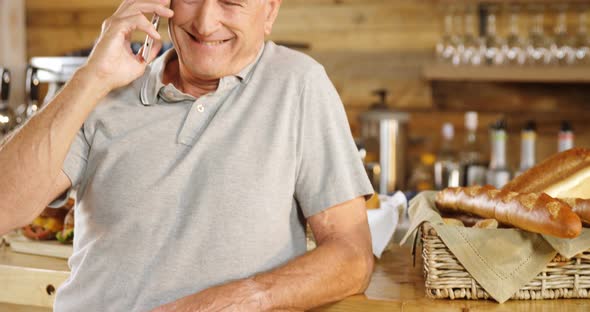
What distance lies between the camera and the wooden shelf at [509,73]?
3381 millimetres

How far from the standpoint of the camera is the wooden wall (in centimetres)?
377

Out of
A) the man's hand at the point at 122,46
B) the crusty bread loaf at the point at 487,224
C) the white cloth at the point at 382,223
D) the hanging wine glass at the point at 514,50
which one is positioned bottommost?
the white cloth at the point at 382,223

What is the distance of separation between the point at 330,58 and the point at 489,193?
2614 millimetres

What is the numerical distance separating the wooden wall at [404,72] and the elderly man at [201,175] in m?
2.52

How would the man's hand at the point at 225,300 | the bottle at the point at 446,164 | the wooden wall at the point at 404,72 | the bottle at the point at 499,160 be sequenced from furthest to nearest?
the wooden wall at the point at 404,72
the bottle at the point at 446,164
the bottle at the point at 499,160
the man's hand at the point at 225,300

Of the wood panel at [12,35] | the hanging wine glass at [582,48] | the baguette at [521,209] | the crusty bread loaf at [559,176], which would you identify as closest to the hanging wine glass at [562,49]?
the hanging wine glass at [582,48]

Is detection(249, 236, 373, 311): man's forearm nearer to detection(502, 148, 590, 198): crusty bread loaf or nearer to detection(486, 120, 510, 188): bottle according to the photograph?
detection(502, 148, 590, 198): crusty bread loaf

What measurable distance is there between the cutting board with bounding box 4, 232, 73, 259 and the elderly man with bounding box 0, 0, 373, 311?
1.14ft

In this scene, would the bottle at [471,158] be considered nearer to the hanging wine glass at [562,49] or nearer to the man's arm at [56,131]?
the hanging wine glass at [562,49]

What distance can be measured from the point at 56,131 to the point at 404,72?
2.77 m

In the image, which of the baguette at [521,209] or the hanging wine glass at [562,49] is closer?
the baguette at [521,209]

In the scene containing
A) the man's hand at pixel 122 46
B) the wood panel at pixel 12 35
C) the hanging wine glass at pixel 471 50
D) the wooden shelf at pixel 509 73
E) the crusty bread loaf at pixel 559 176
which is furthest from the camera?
the wood panel at pixel 12 35

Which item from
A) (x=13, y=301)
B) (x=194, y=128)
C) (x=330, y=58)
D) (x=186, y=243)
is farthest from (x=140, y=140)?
(x=330, y=58)

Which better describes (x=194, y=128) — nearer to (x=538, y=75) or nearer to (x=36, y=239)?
(x=36, y=239)
